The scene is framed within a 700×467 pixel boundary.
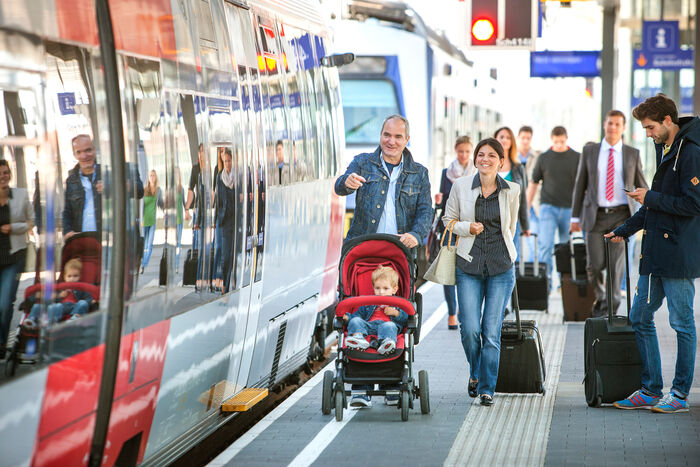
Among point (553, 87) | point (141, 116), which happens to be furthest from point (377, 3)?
point (553, 87)

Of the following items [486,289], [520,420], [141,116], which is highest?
[141,116]

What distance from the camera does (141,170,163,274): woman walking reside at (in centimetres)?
521

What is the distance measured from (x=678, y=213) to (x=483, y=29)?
20.0 feet

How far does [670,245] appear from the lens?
7109 mm

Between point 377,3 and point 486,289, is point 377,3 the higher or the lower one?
the higher one

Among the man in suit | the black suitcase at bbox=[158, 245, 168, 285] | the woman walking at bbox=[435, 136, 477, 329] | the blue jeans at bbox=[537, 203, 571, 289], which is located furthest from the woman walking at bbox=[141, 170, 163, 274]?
the blue jeans at bbox=[537, 203, 571, 289]

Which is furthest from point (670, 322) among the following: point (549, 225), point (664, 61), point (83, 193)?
point (664, 61)

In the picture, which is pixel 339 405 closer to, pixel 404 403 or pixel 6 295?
pixel 404 403

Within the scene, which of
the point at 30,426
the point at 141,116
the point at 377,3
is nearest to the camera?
the point at 30,426

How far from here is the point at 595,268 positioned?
38.0 ft

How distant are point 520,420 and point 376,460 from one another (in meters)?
1.38

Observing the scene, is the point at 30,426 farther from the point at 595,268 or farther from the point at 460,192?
the point at 595,268

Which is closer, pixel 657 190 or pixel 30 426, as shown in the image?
pixel 30 426

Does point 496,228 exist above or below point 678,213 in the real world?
below
